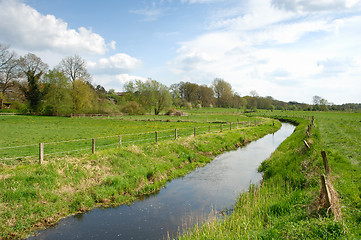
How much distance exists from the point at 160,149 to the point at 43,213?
9367 millimetres

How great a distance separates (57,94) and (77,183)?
60831mm

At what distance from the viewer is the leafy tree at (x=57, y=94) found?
63844 millimetres

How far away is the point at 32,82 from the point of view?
6469 cm

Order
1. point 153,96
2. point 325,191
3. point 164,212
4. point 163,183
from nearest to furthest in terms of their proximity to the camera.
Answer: point 325,191, point 164,212, point 163,183, point 153,96

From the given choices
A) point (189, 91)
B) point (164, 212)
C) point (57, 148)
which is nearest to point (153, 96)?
point (189, 91)

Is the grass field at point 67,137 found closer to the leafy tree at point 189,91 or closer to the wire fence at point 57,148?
the wire fence at point 57,148

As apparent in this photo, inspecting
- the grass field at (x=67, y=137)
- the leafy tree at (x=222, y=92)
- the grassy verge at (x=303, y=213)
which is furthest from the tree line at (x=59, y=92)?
the grassy verge at (x=303, y=213)

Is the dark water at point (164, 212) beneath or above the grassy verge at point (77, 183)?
beneath

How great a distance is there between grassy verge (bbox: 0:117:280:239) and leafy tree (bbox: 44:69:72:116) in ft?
182

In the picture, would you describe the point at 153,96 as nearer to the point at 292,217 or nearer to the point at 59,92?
the point at 59,92

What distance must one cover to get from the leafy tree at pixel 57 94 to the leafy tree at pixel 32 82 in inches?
106

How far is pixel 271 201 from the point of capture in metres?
8.58

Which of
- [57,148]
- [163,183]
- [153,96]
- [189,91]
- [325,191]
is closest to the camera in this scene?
[325,191]

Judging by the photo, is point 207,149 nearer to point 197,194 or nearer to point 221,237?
point 197,194
